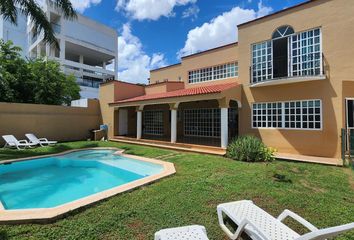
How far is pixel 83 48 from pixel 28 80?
28.0 m

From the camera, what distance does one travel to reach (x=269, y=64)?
15.6m

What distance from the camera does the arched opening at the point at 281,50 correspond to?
1489cm

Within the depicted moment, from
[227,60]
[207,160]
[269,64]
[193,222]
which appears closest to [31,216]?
[193,222]

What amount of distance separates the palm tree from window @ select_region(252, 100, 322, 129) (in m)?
14.9

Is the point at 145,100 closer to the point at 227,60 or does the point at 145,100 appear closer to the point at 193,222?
the point at 227,60

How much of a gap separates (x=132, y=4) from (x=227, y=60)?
382 inches

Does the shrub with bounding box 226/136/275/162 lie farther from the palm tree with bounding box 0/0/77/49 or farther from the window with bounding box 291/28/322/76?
the palm tree with bounding box 0/0/77/49

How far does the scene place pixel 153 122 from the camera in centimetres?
2639

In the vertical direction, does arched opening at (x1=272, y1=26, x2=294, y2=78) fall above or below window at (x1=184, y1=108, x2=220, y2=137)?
above

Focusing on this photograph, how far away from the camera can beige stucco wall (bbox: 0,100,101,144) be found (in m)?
19.5

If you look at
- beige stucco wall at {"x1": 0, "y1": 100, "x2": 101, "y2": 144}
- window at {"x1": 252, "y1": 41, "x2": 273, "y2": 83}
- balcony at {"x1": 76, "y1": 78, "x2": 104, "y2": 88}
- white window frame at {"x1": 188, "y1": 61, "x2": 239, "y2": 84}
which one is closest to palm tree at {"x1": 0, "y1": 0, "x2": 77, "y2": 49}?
beige stucco wall at {"x1": 0, "y1": 100, "x2": 101, "y2": 144}

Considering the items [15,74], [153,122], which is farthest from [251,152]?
[15,74]

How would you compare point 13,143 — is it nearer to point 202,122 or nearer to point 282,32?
point 202,122

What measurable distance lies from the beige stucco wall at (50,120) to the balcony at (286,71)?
1768cm
